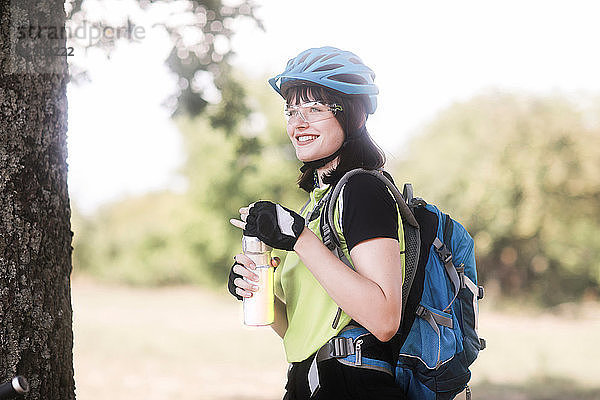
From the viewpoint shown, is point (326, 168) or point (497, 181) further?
point (497, 181)

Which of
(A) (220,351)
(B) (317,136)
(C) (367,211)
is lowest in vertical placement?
(A) (220,351)

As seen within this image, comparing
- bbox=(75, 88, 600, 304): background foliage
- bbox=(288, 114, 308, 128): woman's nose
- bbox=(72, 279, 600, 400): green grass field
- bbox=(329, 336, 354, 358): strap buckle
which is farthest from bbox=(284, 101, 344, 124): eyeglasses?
bbox=(75, 88, 600, 304): background foliage

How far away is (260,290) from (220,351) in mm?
12671

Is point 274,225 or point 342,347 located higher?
A: point 274,225

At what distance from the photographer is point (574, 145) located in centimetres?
1727

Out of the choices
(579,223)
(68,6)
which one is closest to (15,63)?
(68,6)

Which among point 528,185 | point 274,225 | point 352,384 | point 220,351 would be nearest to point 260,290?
point 274,225

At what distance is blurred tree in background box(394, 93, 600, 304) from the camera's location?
17422 mm

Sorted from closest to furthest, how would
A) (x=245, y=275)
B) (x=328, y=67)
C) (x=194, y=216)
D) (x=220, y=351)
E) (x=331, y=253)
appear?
(x=331, y=253), (x=245, y=275), (x=328, y=67), (x=220, y=351), (x=194, y=216)

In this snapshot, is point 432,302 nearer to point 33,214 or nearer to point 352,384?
point 352,384

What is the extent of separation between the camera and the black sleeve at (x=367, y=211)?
1879 millimetres

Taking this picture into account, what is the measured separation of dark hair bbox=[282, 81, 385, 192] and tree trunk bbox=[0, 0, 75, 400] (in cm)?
83

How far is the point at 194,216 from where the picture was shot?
1944 centimetres

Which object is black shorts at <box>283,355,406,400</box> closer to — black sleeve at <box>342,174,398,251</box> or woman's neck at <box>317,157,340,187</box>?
black sleeve at <box>342,174,398,251</box>
